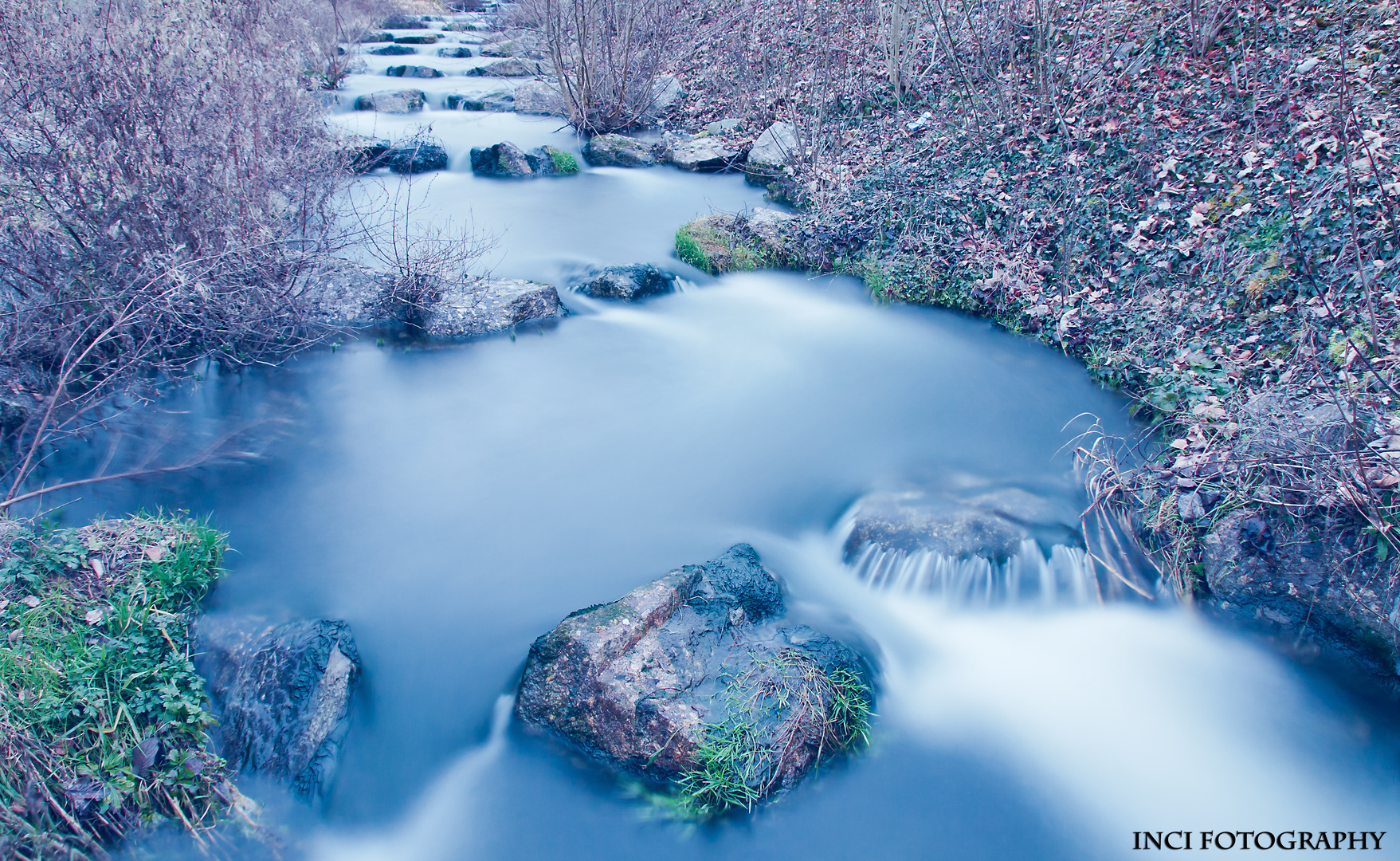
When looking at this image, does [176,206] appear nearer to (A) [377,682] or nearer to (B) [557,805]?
(A) [377,682]

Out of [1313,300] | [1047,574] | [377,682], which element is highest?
[1313,300]

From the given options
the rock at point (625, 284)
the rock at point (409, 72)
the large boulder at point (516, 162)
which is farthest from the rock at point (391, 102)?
the rock at point (625, 284)

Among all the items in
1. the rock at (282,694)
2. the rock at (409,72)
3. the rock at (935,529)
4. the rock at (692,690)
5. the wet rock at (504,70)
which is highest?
the wet rock at (504,70)

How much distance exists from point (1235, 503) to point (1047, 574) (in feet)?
3.90

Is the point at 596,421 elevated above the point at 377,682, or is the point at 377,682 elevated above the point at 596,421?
the point at 596,421

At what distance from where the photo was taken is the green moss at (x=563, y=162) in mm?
12109

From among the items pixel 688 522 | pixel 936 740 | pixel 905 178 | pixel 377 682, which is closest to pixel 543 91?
pixel 905 178

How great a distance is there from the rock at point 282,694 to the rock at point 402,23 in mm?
24714

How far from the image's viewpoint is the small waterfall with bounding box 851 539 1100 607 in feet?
14.9

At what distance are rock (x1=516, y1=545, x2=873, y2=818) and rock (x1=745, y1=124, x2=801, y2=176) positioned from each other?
834 cm

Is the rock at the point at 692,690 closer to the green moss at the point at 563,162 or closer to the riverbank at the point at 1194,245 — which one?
the riverbank at the point at 1194,245

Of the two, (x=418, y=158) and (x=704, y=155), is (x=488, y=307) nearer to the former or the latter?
(x=418, y=158)

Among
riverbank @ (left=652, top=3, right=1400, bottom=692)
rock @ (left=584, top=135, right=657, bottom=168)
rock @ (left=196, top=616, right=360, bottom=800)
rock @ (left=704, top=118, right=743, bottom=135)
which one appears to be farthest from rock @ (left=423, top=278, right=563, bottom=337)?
rock @ (left=704, top=118, right=743, bottom=135)

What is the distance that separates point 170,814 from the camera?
10.6 ft
